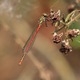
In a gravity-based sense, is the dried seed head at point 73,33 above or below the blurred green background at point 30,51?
below

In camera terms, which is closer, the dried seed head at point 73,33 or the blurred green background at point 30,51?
the dried seed head at point 73,33

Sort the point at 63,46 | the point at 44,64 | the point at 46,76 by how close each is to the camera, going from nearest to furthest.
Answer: the point at 63,46, the point at 46,76, the point at 44,64

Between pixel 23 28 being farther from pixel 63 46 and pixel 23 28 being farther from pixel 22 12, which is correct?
pixel 63 46

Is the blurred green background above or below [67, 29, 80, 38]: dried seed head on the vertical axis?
above

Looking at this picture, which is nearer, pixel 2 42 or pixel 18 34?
pixel 18 34

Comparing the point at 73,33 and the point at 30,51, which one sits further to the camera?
the point at 30,51

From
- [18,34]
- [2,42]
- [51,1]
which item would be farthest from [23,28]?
[51,1]

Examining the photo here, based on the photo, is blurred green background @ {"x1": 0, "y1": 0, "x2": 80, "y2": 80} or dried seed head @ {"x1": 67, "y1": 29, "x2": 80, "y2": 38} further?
blurred green background @ {"x1": 0, "y1": 0, "x2": 80, "y2": 80}

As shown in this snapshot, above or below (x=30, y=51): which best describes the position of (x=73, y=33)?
below
